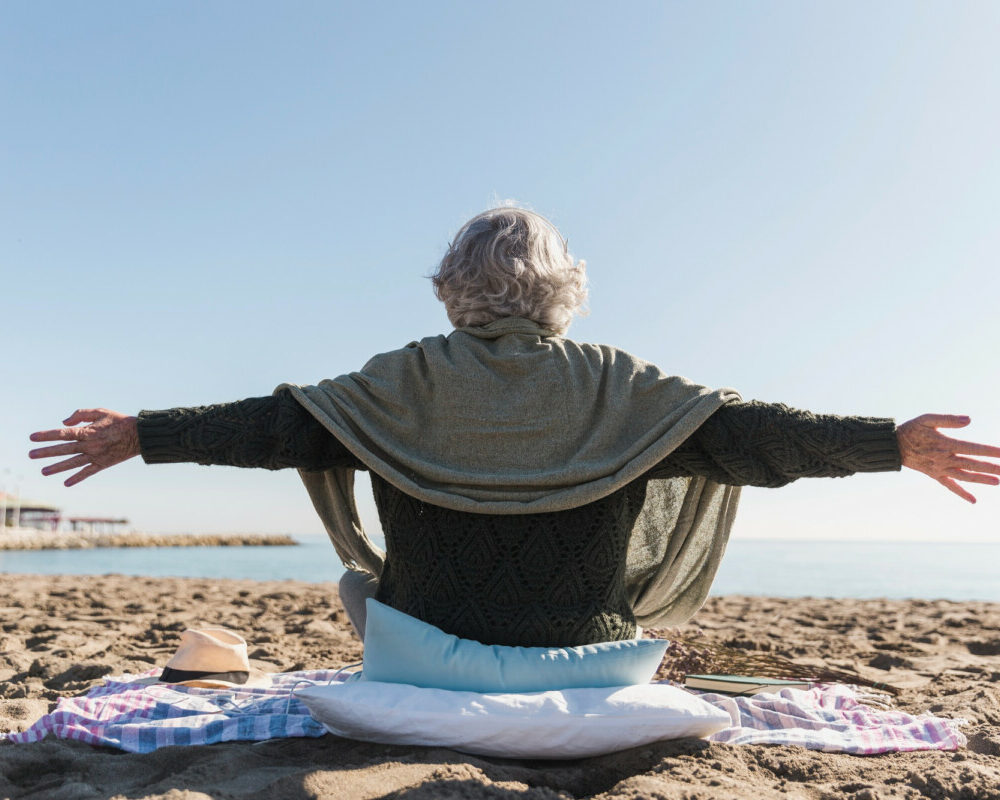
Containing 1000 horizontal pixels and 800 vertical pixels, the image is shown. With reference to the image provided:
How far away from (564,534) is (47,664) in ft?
9.26

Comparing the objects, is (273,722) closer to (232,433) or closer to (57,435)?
(232,433)

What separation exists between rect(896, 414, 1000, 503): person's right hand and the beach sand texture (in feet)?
2.47

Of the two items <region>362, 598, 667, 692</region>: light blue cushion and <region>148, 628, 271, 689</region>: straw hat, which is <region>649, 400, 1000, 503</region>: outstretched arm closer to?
<region>362, 598, 667, 692</region>: light blue cushion

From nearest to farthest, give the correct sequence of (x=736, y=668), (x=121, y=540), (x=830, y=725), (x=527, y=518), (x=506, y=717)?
(x=506, y=717), (x=527, y=518), (x=830, y=725), (x=736, y=668), (x=121, y=540)

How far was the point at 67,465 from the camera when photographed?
2.17 metres

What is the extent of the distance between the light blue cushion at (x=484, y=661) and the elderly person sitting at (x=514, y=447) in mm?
95

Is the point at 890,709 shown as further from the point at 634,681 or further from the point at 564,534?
the point at 564,534

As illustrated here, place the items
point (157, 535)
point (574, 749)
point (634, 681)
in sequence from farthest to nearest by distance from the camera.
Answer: point (157, 535), point (634, 681), point (574, 749)

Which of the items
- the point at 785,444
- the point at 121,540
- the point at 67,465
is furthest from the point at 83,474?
the point at 121,540

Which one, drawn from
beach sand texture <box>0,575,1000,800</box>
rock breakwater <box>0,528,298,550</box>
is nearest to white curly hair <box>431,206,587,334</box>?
beach sand texture <box>0,575,1000,800</box>

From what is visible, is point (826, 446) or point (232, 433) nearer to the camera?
point (826, 446)

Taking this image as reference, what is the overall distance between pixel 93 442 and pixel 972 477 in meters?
2.42

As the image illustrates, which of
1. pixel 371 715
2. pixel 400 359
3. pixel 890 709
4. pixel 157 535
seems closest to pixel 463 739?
pixel 371 715

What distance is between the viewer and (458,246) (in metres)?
2.39
